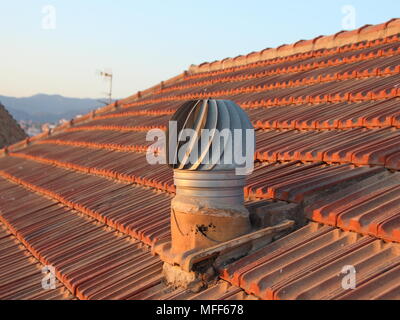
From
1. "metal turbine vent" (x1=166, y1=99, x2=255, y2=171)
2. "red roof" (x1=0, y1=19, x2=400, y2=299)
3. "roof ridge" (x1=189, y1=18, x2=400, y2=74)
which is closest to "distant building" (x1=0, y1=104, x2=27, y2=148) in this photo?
"red roof" (x1=0, y1=19, x2=400, y2=299)

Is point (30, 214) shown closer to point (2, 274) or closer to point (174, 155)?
point (2, 274)

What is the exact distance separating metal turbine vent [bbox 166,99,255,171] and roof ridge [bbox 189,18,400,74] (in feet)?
13.7

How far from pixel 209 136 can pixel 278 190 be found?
713 mm

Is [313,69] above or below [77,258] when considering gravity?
above

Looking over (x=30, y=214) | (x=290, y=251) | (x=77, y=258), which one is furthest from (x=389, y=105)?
(x=30, y=214)

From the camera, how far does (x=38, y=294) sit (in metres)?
3.94

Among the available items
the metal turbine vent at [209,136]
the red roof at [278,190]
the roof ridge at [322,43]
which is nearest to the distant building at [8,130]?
the red roof at [278,190]

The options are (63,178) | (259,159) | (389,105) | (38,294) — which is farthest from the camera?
(63,178)

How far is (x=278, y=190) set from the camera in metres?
3.48

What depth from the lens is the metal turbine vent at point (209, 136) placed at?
3.03 meters

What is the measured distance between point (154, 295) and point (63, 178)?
4495 millimetres

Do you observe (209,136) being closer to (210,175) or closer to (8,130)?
(210,175)

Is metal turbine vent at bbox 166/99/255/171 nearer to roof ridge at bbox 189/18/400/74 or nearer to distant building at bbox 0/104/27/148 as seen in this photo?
roof ridge at bbox 189/18/400/74

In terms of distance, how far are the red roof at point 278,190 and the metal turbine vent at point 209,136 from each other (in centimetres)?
51
